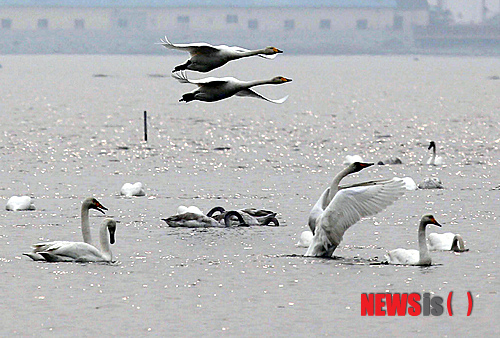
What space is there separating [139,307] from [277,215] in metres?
10.3

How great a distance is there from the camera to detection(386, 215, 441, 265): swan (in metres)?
20.6

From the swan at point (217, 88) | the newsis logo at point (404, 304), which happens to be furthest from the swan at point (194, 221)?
the newsis logo at point (404, 304)

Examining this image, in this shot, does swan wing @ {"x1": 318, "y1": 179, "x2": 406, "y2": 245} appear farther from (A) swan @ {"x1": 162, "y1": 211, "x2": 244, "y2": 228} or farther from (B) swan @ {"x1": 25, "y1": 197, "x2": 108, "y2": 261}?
(A) swan @ {"x1": 162, "y1": 211, "x2": 244, "y2": 228}

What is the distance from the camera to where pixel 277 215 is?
27844 mm

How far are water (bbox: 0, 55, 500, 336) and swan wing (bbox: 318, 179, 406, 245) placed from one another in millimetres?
653

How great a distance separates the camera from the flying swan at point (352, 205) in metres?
20.5

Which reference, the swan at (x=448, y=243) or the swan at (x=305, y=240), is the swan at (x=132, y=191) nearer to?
the swan at (x=305, y=240)

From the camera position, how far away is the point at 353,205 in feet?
67.4

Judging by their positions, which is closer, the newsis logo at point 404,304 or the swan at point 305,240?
the newsis logo at point 404,304

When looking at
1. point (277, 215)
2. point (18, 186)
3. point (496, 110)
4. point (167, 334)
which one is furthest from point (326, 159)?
point (496, 110)

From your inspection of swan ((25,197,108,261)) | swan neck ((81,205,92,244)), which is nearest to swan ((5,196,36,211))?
swan ((25,197,108,261))

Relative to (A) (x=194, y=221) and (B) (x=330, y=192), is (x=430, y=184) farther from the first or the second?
(B) (x=330, y=192)

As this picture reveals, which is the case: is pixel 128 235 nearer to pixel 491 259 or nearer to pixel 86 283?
pixel 86 283

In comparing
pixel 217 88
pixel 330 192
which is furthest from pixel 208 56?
pixel 330 192
